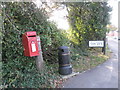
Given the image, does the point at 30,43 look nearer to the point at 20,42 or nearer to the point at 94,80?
the point at 20,42

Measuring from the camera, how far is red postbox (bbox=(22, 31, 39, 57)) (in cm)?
377

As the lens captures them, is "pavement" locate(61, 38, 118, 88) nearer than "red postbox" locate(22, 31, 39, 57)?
Yes

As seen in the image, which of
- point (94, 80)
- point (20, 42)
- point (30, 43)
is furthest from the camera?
point (20, 42)

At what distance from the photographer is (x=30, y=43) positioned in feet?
12.4

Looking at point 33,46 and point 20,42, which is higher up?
point 20,42

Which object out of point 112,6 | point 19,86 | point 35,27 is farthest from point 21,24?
point 112,6

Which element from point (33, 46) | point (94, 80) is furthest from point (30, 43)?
point (94, 80)

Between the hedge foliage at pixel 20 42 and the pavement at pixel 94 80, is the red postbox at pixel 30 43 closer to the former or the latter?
the hedge foliage at pixel 20 42

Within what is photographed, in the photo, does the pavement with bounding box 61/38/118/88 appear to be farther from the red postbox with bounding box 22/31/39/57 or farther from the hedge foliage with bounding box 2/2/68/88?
the red postbox with bounding box 22/31/39/57

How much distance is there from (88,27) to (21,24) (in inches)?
188

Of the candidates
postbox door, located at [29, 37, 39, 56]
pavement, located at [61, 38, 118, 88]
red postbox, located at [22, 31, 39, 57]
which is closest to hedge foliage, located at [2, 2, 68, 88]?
red postbox, located at [22, 31, 39, 57]

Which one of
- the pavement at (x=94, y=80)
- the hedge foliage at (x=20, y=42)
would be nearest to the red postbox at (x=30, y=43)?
the hedge foliage at (x=20, y=42)

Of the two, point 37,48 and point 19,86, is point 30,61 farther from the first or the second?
point 19,86

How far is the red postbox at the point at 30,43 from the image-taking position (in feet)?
12.4
